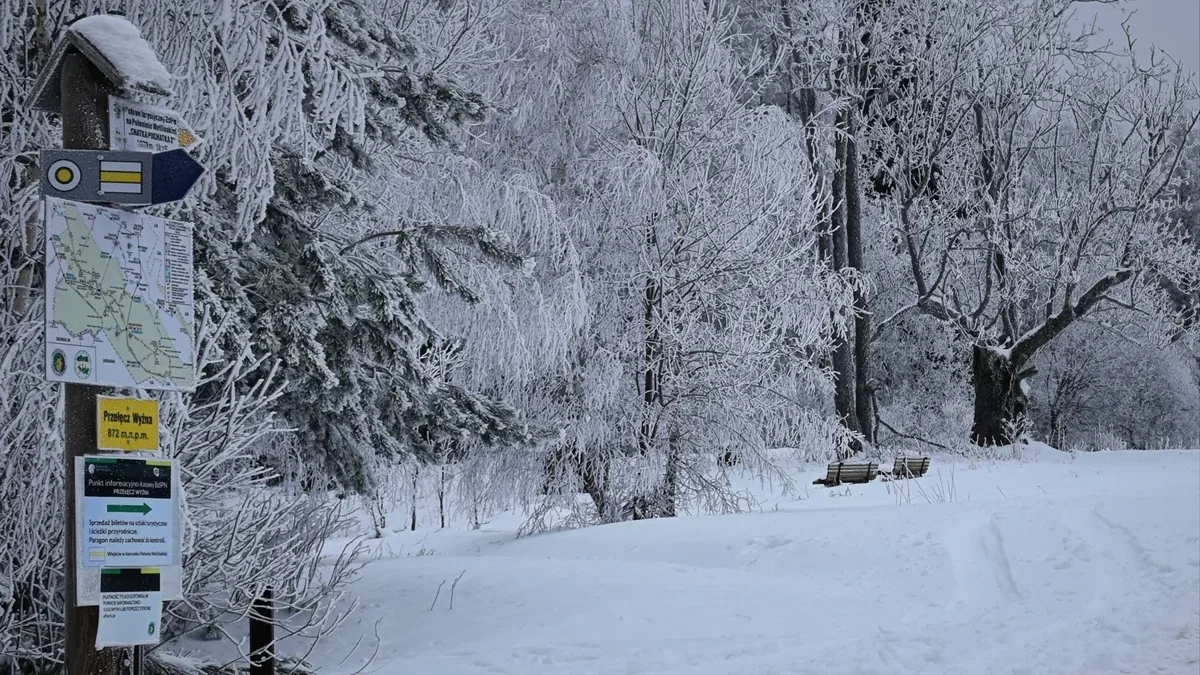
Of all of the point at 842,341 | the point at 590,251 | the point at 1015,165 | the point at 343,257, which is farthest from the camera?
the point at 1015,165

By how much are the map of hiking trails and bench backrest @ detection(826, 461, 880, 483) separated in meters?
13.1

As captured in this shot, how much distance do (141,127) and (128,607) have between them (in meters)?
1.60

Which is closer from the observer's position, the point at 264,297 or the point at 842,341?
the point at 264,297

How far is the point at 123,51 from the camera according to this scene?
12.5 ft

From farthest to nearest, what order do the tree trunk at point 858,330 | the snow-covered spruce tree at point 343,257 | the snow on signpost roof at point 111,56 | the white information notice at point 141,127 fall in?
the tree trunk at point 858,330
the snow-covered spruce tree at point 343,257
the white information notice at point 141,127
the snow on signpost roof at point 111,56

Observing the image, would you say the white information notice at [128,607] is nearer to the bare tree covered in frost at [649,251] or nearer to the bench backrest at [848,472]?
the bare tree covered in frost at [649,251]

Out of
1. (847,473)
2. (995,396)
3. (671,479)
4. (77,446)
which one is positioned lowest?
(847,473)

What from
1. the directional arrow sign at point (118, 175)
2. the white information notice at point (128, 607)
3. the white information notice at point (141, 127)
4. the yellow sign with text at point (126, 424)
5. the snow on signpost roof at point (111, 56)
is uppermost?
the snow on signpost roof at point (111, 56)

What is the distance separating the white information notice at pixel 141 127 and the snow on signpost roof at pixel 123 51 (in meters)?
0.11

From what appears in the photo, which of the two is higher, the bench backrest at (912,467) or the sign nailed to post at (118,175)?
the sign nailed to post at (118,175)

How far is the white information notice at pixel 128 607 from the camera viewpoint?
11.8 ft

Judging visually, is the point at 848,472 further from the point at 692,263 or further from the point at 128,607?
the point at 128,607

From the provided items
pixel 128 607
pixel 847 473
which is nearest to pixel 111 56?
pixel 128 607

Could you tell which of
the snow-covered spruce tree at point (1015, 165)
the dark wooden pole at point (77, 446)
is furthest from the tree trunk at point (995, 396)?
the dark wooden pole at point (77, 446)
